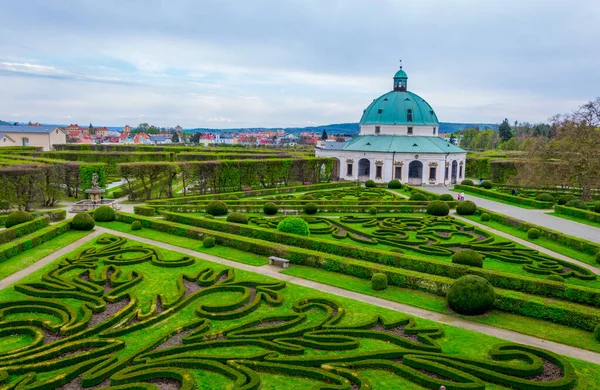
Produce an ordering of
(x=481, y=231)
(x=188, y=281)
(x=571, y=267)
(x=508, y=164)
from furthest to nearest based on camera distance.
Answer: (x=508, y=164) → (x=481, y=231) → (x=571, y=267) → (x=188, y=281)

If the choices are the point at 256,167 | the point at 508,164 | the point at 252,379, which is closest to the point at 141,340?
the point at 252,379

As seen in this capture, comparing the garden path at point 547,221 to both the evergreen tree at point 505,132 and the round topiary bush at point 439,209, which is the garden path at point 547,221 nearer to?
the round topiary bush at point 439,209

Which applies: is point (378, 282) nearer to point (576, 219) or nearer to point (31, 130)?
point (576, 219)

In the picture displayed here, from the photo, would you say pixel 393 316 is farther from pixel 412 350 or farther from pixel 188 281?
pixel 188 281

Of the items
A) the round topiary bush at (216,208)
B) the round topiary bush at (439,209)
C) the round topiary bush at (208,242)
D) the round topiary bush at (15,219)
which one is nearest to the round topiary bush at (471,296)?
the round topiary bush at (208,242)

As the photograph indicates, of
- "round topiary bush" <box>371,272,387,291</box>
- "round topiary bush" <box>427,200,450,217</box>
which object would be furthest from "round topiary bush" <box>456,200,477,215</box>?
"round topiary bush" <box>371,272,387,291</box>

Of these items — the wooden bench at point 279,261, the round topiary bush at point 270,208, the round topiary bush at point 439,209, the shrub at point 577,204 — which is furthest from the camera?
the shrub at point 577,204
